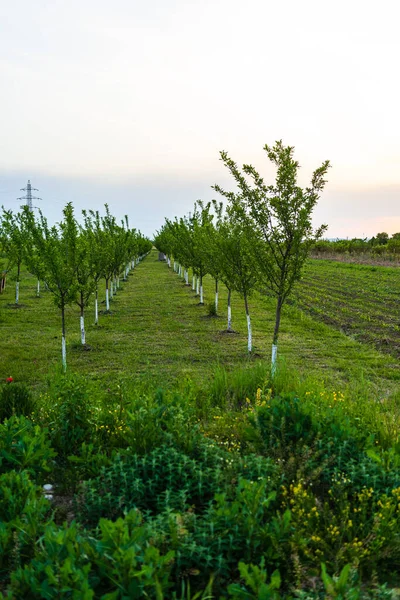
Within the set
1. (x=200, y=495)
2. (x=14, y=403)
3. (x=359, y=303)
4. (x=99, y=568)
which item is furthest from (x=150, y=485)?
(x=359, y=303)

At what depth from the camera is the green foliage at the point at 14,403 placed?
6073 millimetres

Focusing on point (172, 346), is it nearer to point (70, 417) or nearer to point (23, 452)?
point (70, 417)

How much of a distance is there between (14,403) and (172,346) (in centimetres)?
749

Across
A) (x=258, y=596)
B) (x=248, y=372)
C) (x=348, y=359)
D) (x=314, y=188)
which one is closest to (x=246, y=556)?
(x=258, y=596)

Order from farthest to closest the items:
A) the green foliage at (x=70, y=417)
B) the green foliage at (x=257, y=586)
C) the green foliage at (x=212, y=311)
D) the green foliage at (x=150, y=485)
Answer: the green foliage at (x=212, y=311)
the green foliage at (x=70, y=417)
the green foliage at (x=150, y=485)
the green foliage at (x=257, y=586)

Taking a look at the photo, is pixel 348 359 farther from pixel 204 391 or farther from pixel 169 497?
pixel 169 497

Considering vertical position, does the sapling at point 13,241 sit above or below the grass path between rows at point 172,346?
above

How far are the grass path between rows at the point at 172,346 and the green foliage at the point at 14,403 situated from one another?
6.35 ft

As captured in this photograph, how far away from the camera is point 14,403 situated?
607 cm

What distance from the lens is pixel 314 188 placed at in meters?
9.23

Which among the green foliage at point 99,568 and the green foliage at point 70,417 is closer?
the green foliage at point 99,568

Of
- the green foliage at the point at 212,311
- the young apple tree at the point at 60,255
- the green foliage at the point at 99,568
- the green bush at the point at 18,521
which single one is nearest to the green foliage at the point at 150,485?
the green bush at the point at 18,521

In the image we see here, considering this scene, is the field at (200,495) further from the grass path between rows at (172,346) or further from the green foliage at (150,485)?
the grass path between rows at (172,346)

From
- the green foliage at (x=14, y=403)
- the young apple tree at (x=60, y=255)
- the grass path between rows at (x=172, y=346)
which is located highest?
the young apple tree at (x=60, y=255)
